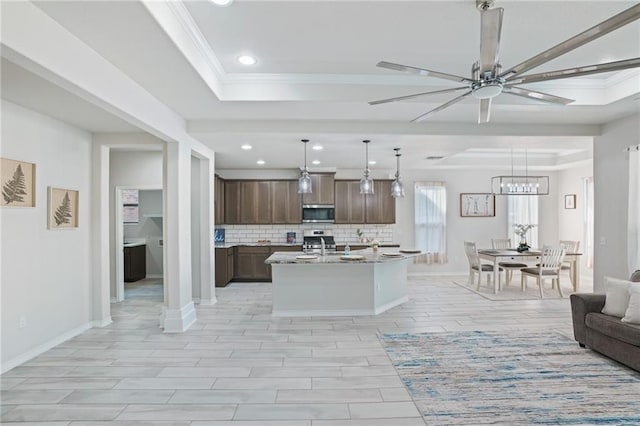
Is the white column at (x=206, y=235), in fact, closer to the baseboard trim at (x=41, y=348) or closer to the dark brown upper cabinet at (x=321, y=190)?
the baseboard trim at (x=41, y=348)

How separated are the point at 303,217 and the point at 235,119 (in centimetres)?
400

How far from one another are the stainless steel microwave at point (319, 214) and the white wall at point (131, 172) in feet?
10.7

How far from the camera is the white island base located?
5359 mm

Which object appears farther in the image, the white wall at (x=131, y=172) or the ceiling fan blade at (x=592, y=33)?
the white wall at (x=131, y=172)

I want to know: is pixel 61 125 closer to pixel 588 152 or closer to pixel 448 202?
pixel 448 202

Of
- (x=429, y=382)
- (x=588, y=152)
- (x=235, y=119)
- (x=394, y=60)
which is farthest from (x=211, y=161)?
(x=588, y=152)

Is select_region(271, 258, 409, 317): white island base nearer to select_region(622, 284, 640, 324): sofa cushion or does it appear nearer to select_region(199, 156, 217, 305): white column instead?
select_region(199, 156, 217, 305): white column

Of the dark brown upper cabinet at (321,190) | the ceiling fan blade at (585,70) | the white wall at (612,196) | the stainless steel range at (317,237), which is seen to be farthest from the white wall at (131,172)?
the white wall at (612,196)

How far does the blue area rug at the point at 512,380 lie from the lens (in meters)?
2.63

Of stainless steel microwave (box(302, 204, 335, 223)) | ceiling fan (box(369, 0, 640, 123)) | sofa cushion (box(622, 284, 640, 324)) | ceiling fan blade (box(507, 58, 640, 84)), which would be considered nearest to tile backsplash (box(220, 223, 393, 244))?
stainless steel microwave (box(302, 204, 335, 223))

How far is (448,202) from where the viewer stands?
8.91 metres

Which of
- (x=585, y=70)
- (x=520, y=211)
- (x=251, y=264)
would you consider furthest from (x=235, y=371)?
(x=520, y=211)

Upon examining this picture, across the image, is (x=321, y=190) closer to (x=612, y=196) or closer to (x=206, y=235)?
(x=206, y=235)

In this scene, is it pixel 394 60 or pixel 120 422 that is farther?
pixel 394 60
